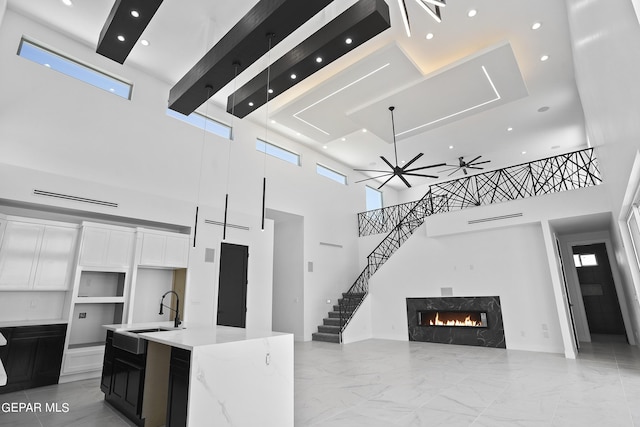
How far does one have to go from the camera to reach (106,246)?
19.2ft

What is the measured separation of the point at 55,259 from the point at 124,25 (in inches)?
155

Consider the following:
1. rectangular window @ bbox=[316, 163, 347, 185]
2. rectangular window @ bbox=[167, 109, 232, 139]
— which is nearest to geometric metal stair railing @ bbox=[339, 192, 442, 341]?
rectangular window @ bbox=[316, 163, 347, 185]

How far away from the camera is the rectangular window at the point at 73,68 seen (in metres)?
5.92

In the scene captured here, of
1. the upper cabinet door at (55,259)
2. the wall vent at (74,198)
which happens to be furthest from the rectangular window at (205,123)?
the upper cabinet door at (55,259)

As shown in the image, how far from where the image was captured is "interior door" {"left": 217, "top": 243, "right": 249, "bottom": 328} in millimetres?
7832

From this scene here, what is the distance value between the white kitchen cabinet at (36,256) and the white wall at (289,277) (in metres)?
5.57

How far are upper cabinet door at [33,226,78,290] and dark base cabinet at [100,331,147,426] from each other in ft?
6.17

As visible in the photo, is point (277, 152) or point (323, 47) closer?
point (323, 47)

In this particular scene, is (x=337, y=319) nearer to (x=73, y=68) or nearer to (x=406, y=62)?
(x=406, y=62)

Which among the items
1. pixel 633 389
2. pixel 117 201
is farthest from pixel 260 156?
pixel 633 389

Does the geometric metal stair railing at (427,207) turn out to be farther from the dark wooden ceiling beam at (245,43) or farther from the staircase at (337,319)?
the dark wooden ceiling beam at (245,43)

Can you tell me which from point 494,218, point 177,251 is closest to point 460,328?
point 494,218

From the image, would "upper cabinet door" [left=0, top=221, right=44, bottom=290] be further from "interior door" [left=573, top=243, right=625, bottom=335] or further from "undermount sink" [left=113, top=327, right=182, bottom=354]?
"interior door" [left=573, top=243, right=625, bottom=335]

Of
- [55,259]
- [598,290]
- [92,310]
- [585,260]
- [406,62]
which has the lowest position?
[92,310]
